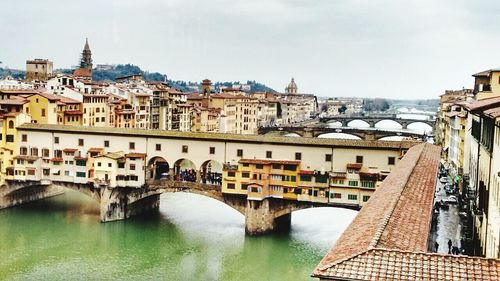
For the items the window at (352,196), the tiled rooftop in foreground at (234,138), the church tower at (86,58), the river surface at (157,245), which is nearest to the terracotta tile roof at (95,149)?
the tiled rooftop in foreground at (234,138)

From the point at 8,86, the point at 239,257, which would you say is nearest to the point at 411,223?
the point at 239,257

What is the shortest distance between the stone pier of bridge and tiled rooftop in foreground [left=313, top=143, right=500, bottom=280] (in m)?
14.1

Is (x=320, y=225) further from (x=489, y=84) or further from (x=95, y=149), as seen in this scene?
(x=95, y=149)

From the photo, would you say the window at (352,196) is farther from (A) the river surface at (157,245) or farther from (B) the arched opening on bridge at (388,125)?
(B) the arched opening on bridge at (388,125)

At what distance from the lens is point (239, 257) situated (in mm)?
22578

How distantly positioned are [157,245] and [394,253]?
18.0 metres

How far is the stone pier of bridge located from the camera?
84.9 ft

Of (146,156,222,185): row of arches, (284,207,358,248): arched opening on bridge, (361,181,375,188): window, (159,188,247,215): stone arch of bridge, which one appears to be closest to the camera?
(284,207,358,248): arched opening on bridge

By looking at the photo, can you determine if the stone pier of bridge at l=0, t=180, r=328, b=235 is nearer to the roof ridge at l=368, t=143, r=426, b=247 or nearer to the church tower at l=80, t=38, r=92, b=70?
the roof ridge at l=368, t=143, r=426, b=247

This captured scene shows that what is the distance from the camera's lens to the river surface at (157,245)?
20.7 metres

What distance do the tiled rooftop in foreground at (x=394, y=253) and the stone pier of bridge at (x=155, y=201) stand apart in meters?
14.1

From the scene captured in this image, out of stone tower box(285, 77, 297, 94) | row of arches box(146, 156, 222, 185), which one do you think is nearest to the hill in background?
stone tower box(285, 77, 297, 94)

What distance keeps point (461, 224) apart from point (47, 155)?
1879 centimetres

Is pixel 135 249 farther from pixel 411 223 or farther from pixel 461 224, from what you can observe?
pixel 411 223
